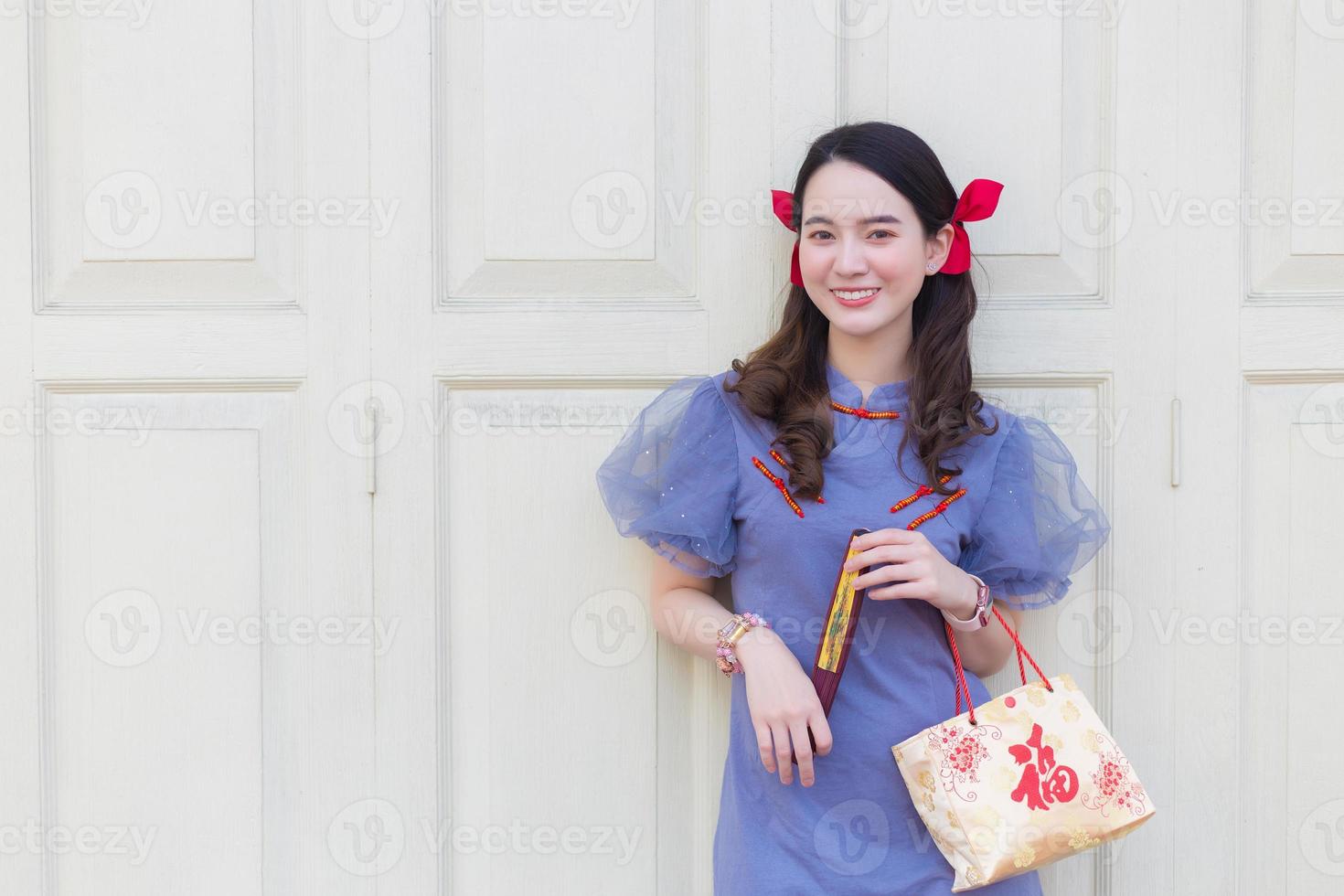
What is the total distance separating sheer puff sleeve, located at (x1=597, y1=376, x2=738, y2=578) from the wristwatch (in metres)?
0.25

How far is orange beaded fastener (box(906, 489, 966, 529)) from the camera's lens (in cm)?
109

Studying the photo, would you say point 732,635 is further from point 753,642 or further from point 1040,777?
point 1040,777

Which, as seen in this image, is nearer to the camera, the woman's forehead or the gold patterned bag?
the gold patterned bag

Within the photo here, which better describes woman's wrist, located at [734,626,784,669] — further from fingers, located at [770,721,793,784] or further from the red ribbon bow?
the red ribbon bow

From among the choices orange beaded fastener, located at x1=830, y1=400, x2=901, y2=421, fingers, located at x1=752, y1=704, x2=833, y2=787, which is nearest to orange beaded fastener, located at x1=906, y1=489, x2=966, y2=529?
orange beaded fastener, located at x1=830, y1=400, x2=901, y2=421

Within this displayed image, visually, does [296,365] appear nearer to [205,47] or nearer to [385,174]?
[385,174]

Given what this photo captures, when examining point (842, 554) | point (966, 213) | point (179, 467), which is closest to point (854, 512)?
point (842, 554)

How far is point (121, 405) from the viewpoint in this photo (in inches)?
50.7

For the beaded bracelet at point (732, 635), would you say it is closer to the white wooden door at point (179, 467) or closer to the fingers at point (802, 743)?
the fingers at point (802, 743)

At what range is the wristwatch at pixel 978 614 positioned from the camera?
1.07 metres

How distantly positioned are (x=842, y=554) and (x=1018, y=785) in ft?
0.92

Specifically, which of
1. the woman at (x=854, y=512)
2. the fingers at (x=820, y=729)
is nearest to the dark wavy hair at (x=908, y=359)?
the woman at (x=854, y=512)

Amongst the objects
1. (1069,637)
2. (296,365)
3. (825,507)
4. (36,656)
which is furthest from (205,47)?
(1069,637)

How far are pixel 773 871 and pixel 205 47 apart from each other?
117 centimetres
